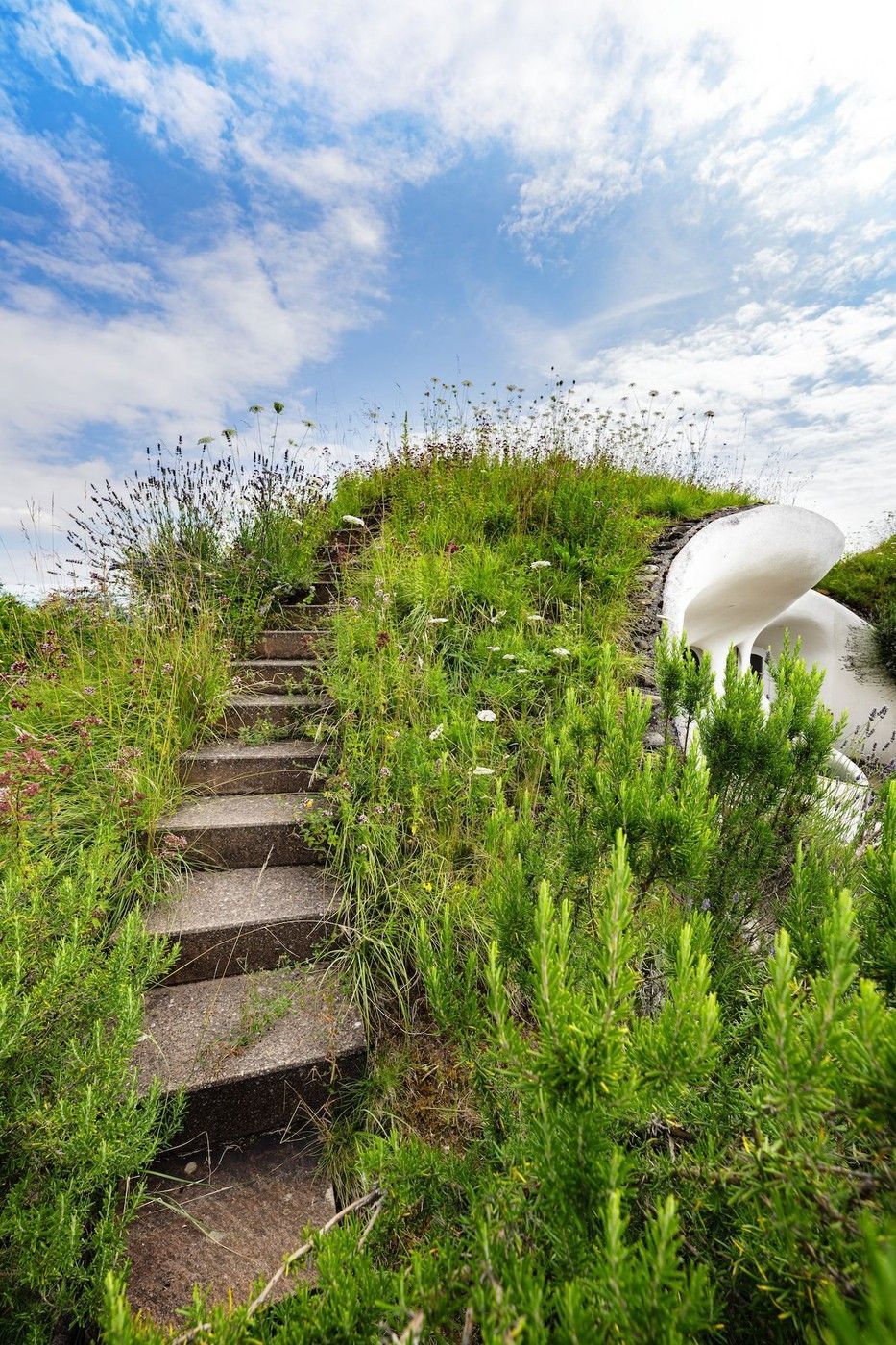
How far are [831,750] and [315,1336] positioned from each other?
5.46 ft

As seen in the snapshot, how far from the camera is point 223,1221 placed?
5.57ft

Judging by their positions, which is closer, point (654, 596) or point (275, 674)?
point (275, 674)

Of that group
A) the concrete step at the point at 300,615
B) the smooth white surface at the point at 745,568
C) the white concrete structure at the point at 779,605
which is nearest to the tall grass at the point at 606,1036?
the concrete step at the point at 300,615

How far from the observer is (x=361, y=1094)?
1.97 m

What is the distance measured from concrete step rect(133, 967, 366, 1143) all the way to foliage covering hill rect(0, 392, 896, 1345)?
0.13 metres

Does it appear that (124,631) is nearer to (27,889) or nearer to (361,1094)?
(27,889)

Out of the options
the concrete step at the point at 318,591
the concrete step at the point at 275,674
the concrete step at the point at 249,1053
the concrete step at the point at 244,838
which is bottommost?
the concrete step at the point at 249,1053

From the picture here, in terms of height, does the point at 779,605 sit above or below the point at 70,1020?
above

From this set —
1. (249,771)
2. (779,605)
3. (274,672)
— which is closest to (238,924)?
(249,771)

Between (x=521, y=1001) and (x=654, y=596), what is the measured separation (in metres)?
3.88

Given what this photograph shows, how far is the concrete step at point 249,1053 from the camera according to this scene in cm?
188

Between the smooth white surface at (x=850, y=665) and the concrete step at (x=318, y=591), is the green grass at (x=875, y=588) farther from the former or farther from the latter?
the concrete step at (x=318, y=591)

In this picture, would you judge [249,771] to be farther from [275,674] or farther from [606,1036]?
[606,1036]

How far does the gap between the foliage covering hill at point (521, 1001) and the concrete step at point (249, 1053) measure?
0.42ft
